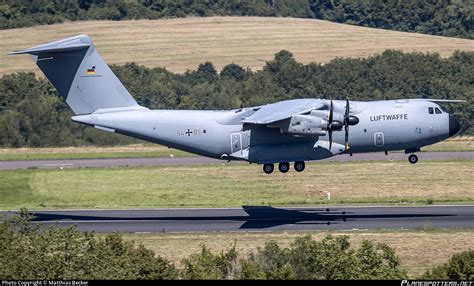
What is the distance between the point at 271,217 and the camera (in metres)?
48.5

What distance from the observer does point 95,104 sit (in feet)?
159

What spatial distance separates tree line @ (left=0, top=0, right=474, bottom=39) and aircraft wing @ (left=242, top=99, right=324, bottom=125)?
74664mm

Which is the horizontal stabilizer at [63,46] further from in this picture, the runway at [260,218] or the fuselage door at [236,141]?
the fuselage door at [236,141]

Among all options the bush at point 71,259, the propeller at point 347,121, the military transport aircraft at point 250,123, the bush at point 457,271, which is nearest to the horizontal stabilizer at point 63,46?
the military transport aircraft at point 250,123

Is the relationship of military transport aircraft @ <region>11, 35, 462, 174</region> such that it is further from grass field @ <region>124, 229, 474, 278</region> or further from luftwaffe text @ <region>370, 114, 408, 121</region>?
grass field @ <region>124, 229, 474, 278</region>

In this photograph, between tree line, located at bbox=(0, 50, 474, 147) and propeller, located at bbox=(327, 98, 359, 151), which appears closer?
propeller, located at bbox=(327, 98, 359, 151)

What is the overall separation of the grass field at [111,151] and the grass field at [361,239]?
2863 centimetres

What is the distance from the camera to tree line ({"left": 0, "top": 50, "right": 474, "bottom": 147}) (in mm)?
79375

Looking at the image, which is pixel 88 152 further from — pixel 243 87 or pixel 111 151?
pixel 243 87

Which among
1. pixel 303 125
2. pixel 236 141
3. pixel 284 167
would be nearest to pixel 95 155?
pixel 236 141

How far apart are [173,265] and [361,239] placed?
1277 cm

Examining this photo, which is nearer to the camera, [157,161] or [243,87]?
[157,161]

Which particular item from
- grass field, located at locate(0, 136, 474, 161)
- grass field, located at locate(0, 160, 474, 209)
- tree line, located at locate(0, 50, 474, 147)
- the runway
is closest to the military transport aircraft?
the runway

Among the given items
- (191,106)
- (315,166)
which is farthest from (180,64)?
(315,166)
